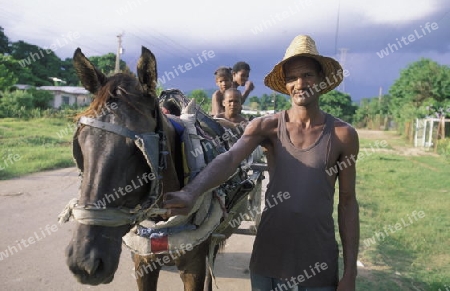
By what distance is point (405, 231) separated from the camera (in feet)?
21.1

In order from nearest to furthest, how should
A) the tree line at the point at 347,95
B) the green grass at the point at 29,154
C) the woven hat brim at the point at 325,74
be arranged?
the woven hat brim at the point at 325,74 < the green grass at the point at 29,154 < the tree line at the point at 347,95

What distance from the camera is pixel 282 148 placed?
205cm

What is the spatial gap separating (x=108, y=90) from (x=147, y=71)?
224mm

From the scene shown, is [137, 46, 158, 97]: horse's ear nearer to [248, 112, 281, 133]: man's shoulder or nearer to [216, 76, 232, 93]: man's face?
[248, 112, 281, 133]: man's shoulder

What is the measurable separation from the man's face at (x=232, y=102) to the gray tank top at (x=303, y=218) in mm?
2898

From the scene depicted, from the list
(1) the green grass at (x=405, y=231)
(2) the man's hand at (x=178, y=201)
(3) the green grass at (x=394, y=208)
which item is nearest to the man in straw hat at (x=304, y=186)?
(2) the man's hand at (x=178, y=201)

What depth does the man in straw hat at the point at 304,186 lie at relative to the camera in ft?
6.52

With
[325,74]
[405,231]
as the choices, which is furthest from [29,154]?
[325,74]

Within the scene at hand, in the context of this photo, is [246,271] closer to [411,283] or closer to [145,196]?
[411,283]

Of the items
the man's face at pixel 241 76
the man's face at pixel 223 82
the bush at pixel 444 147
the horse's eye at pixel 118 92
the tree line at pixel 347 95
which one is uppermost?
the tree line at pixel 347 95

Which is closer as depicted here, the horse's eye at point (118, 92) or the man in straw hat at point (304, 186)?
the horse's eye at point (118, 92)

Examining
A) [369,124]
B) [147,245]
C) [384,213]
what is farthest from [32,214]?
[369,124]

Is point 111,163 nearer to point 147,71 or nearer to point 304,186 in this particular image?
point 147,71

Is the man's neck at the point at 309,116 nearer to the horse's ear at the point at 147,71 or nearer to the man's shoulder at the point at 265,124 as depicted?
the man's shoulder at the point at 265,124
